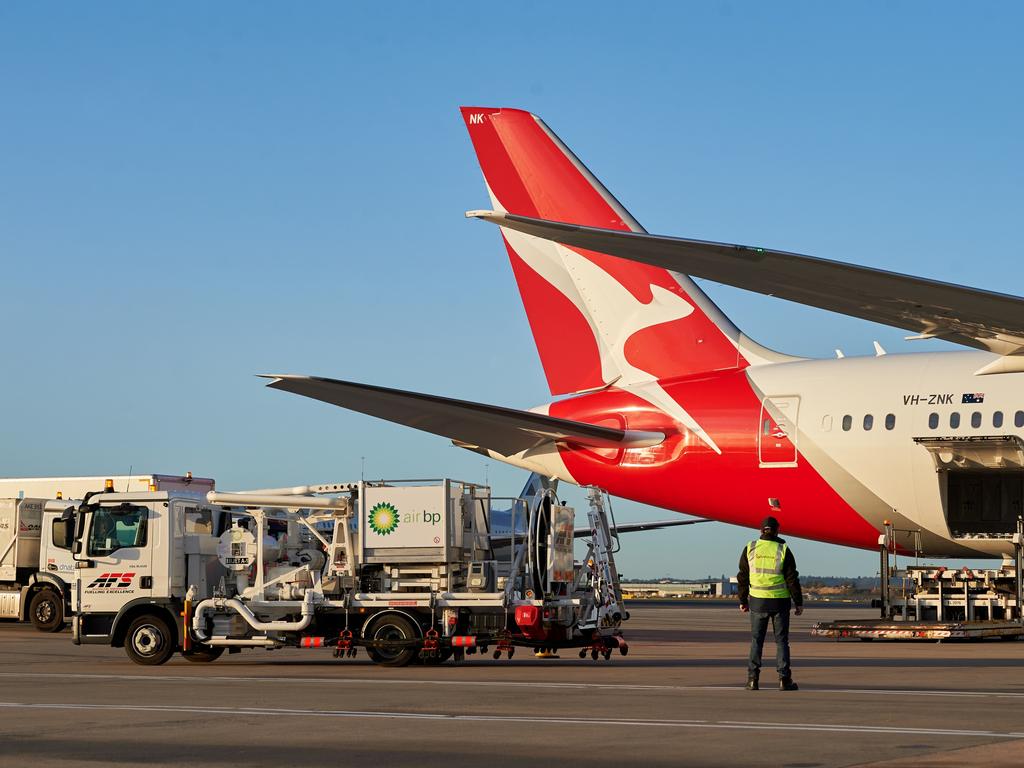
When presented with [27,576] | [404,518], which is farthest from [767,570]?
[27,576]

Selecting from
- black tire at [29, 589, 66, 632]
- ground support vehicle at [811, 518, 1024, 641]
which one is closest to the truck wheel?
ground support vehicle at [811, 518, 1024, 641]

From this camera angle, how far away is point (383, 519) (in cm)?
1934

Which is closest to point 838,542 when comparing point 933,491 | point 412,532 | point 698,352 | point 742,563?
point 933,491

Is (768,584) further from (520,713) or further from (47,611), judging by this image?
(47,611)

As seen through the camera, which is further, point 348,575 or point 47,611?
point 47,611

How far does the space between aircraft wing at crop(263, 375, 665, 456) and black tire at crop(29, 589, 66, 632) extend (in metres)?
12.5

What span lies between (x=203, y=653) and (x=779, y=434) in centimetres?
1046

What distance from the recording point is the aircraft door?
2459 centimetres

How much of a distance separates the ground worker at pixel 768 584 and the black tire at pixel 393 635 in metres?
5.45

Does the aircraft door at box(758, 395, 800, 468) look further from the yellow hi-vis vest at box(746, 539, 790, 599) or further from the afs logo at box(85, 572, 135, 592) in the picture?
the afs logo at box(85, 572, 135, 592)

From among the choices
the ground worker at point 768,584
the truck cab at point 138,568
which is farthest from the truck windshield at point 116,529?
the ground worker at point 768,584

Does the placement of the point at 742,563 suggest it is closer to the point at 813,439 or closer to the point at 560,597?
the point at 560,597

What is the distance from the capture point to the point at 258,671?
710 inches

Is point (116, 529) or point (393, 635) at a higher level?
point (116, 529)
